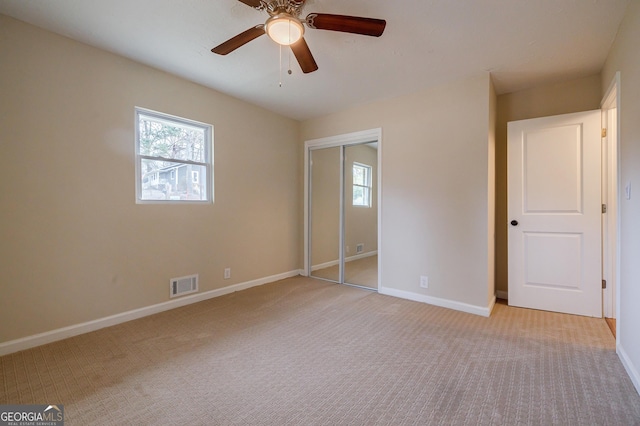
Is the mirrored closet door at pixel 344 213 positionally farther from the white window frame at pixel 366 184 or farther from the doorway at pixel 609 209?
the doorway at pixel 609 209

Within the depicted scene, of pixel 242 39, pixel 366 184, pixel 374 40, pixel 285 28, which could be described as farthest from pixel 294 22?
pixel 366 184

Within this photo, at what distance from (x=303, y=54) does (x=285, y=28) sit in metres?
→ 0.31

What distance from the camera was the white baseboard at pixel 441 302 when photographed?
2945 mm

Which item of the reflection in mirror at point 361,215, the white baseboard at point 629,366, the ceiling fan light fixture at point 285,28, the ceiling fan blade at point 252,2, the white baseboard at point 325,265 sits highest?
the ceiling fan blade at point 252,2

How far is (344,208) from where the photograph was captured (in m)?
4.22

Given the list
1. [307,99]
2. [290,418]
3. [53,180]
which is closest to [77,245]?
[53,180]

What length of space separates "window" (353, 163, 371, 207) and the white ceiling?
1096 mm

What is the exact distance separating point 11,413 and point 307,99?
143 inches

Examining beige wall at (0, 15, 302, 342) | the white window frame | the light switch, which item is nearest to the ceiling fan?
beige wall at (0, 15, 302, 342)

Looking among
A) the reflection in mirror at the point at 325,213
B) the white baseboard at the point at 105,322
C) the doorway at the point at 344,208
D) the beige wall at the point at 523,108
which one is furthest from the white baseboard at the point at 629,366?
the white baseboard at the point at 105,322

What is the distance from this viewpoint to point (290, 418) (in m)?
1.51

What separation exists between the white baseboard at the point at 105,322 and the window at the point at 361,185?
76.2 inches

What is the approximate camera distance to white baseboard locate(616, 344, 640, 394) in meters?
1.73

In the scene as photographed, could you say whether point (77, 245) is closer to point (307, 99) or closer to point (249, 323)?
point (249, 323)
